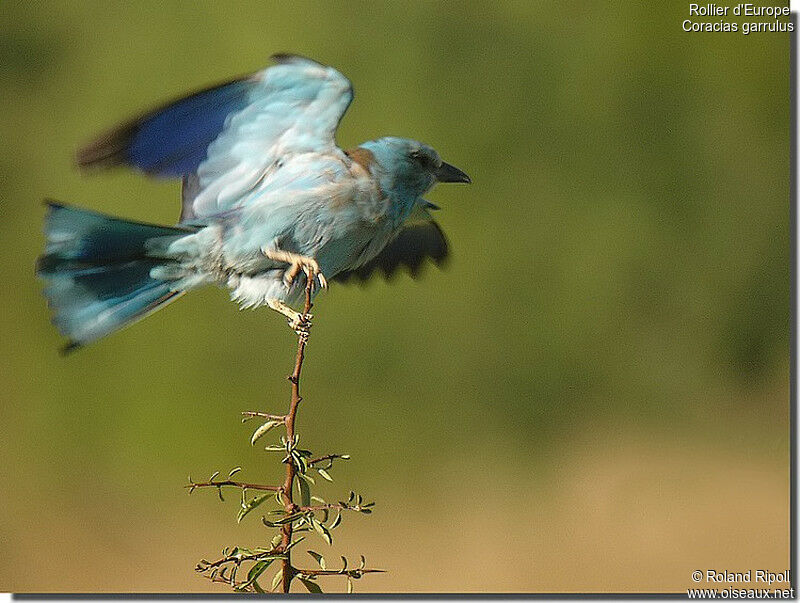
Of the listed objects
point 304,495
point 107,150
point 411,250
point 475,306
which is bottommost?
Result: point 475,306

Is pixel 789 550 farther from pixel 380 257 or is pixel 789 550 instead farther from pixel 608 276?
pixel 608 276

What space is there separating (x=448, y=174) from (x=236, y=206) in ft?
1.38

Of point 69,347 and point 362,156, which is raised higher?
point 362,156

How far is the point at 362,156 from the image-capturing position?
1783 mm

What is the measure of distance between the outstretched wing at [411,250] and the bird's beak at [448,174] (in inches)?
9.8

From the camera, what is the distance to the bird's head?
1773 millimetres

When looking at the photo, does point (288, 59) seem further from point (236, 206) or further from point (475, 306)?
point (475, 306)

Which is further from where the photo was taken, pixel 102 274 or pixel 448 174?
pixel 448 174

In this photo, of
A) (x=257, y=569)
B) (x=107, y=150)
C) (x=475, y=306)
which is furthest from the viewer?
(x=475, y=306)

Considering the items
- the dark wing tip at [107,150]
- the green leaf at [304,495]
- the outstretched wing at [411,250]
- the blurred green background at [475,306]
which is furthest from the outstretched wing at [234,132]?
the blurred green background at [475,306]

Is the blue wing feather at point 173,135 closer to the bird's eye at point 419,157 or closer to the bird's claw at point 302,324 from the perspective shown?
the bird's eye at point 419,157

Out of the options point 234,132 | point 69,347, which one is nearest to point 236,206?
point 234,132

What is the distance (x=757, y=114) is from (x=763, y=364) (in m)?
0.71

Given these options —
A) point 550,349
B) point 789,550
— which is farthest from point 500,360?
point 789,550
